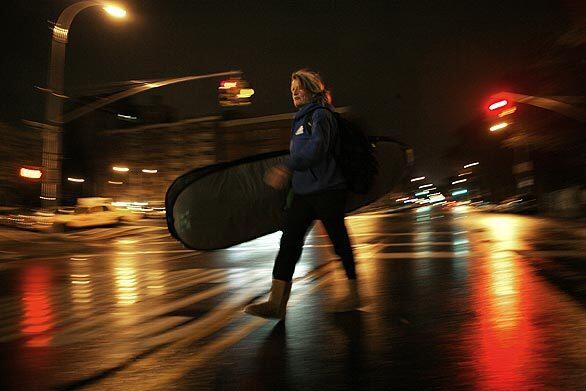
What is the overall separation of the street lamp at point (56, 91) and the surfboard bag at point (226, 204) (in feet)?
51.0

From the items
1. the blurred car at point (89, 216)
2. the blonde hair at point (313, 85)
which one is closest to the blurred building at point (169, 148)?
the blurred car at point (89, 216)

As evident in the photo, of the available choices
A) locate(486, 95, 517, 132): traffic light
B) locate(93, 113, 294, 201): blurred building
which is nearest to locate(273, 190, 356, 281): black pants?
locate(486, 95, 517, 132): traffic light

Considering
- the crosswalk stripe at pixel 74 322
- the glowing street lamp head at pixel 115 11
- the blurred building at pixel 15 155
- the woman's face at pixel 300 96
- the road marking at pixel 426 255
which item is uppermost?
the glowing street lamp head at pixel 115 11

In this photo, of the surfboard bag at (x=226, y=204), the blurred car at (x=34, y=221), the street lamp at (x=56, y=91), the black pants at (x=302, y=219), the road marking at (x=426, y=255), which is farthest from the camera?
the blurred car at (x=34, y=221)

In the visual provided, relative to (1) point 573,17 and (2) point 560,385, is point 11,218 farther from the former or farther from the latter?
(2) point 560,385

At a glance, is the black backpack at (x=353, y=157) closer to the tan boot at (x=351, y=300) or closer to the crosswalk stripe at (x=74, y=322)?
the tan boot at (x=351, y=300)

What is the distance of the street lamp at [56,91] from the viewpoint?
1892 centimetres

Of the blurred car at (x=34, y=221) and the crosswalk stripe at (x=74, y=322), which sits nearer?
the crosswalk stripe at (x=74, y=322)

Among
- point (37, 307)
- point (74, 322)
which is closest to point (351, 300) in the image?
point (74, 322)

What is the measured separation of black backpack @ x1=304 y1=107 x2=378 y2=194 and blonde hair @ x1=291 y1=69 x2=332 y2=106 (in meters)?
0.14

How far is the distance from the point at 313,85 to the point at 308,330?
1.79 metres

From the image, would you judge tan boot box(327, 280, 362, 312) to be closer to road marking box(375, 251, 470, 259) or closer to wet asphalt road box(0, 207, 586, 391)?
wet asphalt road box(0, 207, 586, 391)

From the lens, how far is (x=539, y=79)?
27000 mm

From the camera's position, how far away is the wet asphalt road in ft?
11.0
